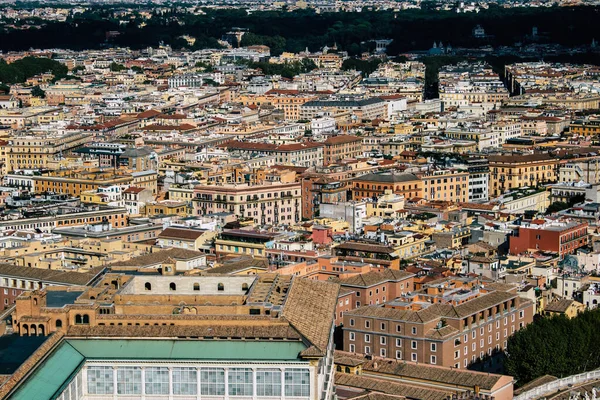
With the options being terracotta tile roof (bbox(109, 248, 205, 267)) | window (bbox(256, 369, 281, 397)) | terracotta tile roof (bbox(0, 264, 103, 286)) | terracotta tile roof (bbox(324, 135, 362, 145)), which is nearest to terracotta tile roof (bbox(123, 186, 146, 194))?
terracotta tile roof (bbox(109, 248, 205, 267))

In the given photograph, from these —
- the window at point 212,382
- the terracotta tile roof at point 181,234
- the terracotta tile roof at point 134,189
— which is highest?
the window at point 212,382

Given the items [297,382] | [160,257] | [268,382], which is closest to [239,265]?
[160,257]

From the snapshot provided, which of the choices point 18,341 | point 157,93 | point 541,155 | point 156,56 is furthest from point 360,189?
point 156,56

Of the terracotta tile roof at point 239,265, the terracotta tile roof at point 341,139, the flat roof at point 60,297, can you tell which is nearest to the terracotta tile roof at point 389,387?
the flat roof at point 60,297

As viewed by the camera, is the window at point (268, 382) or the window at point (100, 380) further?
the window at point (100, 380)

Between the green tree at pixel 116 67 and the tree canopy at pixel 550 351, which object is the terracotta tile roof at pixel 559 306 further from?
the green tree at pixel 116 67

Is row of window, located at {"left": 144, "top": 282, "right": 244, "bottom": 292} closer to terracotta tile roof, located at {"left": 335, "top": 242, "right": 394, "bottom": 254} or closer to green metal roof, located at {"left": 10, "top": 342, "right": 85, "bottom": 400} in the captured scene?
green metal roof, located at {"left": 10, "top": 342, "right": 85, "bottom": 400}
